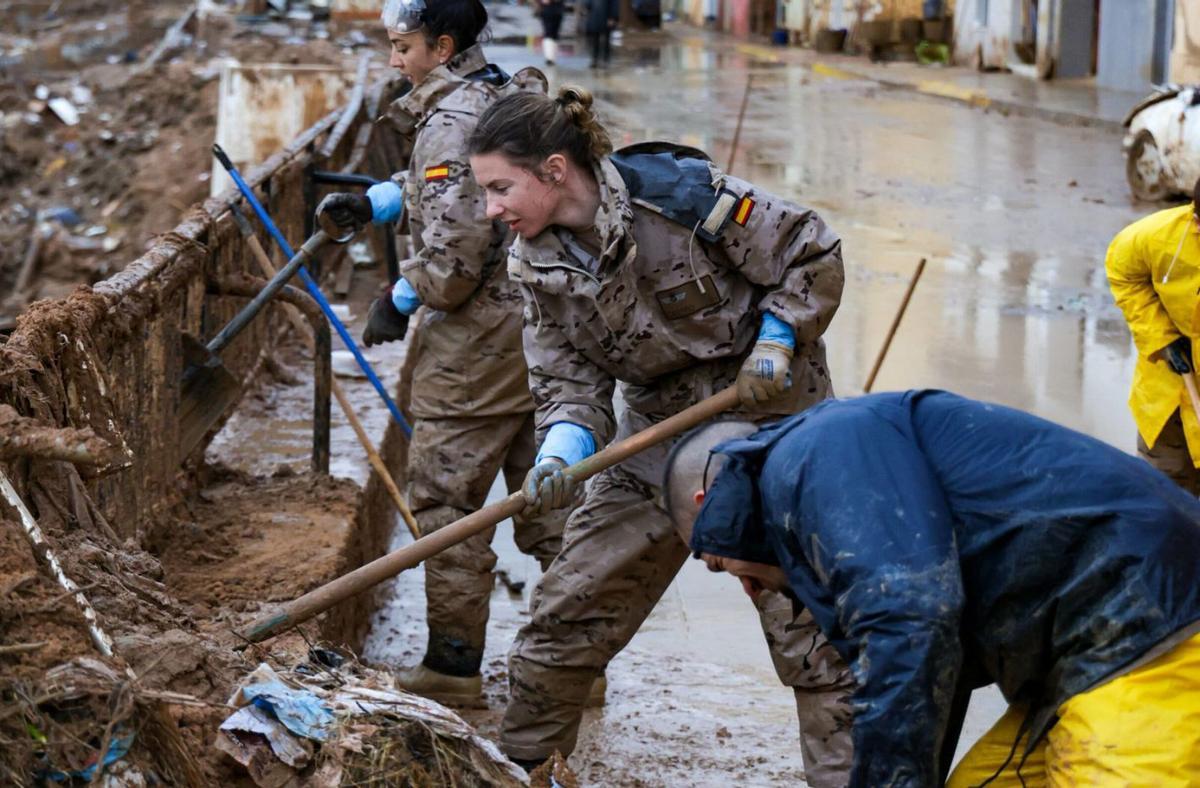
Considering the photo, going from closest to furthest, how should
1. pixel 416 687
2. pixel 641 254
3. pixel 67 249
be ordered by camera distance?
pixel 641 254
pixel 416 687
pixel 67 249

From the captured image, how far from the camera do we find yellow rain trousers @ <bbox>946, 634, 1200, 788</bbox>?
266 centimetres

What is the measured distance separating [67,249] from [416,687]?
459 inches

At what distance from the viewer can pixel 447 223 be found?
481 cm

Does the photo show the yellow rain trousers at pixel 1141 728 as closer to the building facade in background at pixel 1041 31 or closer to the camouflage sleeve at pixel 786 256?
the camouflage sleeve at pixel 786 256

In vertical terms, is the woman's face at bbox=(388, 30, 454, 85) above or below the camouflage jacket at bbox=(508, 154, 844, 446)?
above

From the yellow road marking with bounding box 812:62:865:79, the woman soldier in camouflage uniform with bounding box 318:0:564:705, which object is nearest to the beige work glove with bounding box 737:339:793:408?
the woman soldier in camouflage uniform with bounding box 318:0:564:705

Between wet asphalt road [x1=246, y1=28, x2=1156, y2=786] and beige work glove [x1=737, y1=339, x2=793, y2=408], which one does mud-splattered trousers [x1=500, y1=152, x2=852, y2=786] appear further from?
wet asphalt road [x1=246, y1=28, x2=1156, y2=786]

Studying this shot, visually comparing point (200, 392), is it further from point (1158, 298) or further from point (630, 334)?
point (1158, 298)

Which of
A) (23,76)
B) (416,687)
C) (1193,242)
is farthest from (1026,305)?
(23,76)

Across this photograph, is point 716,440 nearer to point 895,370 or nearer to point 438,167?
point 438,167

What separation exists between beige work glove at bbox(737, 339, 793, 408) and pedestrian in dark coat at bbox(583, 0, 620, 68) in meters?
21.4

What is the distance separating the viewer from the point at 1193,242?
5422mm

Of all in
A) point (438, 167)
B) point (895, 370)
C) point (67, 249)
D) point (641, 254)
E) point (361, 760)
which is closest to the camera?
point (361, 760)

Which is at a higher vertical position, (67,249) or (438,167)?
(438,167)
